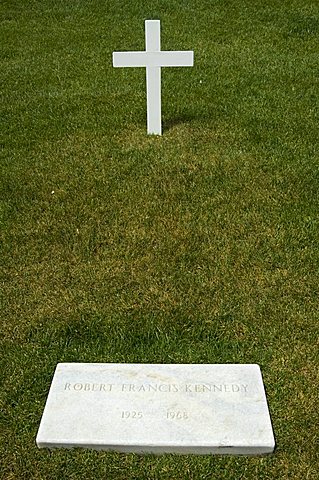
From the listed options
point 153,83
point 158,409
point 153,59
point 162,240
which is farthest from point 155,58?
point 158,409

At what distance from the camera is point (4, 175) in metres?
4.96

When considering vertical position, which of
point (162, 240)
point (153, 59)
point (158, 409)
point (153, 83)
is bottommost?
point (162, 240)

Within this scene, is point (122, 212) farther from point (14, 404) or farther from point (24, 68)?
point (24, 68)

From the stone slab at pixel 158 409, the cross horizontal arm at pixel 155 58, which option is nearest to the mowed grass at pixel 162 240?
the stone slab at pixel 158 409

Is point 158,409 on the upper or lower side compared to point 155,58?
lower

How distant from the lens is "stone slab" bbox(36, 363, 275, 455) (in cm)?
259

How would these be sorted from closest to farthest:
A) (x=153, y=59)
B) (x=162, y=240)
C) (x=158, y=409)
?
(x=158, y=409) < (x=162, y=240) < (x=153, y=59)

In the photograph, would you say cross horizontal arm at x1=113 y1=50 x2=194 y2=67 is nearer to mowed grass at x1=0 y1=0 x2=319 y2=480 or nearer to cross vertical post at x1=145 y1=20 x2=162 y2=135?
cross vertical post at x1=145 y1=20 x2=162 y2=135

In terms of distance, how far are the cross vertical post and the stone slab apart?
3.00 m

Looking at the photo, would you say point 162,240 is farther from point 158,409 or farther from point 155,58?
point 155,58

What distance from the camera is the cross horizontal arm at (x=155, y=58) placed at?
517 cm

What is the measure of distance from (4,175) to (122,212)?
3.96ft

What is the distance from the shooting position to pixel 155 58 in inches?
204

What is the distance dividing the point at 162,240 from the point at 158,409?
1.54 metres
